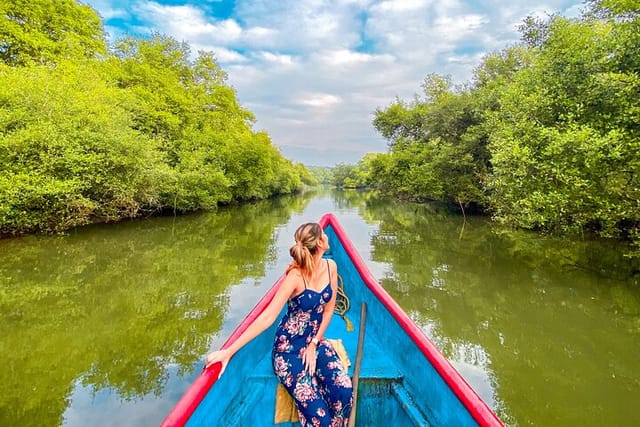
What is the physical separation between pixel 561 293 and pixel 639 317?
1269mm

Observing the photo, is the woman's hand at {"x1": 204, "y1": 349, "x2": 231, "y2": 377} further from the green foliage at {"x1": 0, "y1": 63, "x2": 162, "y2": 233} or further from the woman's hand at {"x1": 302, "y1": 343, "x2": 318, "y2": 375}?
the green foliage at {"x1": 0, "y1": 63, "x2": 162, "y2": 233}

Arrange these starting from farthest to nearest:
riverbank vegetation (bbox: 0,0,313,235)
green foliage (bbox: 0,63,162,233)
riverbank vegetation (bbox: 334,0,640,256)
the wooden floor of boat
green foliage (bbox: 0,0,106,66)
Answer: green foliage (bbox: 0,0,106,66)
riverbank vegetation (bbox: 0,0,313,235)
green foliage (bbox: 0,63,162,233)
riverbank vegetation (bbox: 334,0,640,256)
the wooden floor of boat

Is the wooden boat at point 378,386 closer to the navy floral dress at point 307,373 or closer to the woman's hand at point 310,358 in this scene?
the navy floral dress at point 307,373

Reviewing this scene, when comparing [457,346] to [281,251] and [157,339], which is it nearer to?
[157,339]

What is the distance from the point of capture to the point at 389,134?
3975 cm

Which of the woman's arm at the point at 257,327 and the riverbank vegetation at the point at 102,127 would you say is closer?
the woman's arm at the point at 257,327

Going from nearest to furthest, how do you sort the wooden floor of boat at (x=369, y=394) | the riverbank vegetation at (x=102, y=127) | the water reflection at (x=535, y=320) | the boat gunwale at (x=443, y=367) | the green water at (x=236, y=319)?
the boat gunwale at (x=443, y=367), the wooden floor of boat at (x=369, y=394), the green water at (x=236, y=319), the water reflection at (x=535, y=320), the riverbank vegetation at (x=102, y=127)

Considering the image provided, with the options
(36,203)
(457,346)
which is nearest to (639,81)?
(457,346)

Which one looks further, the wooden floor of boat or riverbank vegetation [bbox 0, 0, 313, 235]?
riverbank vegetation [bbox 0, 0, 313, 235]

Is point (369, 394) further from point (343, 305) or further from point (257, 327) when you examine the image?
point (343, 305)

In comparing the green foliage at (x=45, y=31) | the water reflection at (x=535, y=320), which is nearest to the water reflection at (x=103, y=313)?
the water reflection at (x=535, y=320)

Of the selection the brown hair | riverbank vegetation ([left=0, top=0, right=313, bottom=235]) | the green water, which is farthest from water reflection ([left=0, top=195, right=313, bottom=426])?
the brown hair

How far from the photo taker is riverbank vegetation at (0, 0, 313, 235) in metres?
9.53

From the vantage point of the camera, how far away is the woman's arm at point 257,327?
5.97 ft
